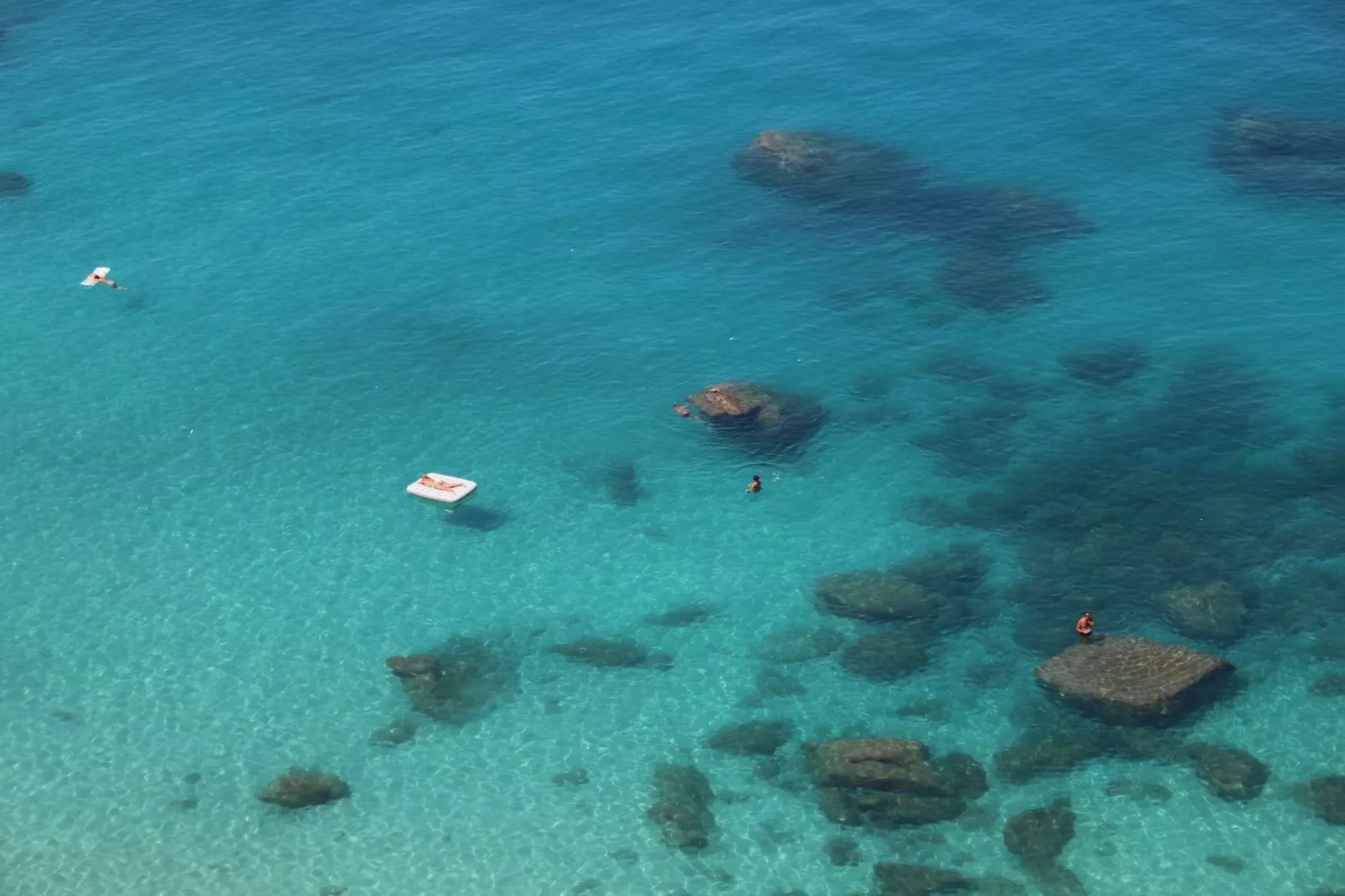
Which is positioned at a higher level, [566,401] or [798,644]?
[566,401]

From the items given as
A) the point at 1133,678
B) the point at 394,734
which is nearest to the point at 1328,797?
the point at 1133,678

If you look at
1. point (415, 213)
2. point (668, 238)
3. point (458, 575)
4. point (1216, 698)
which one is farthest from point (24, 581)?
point (1216, 698)

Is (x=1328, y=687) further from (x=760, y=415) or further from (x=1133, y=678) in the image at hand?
(x=760, y=415)

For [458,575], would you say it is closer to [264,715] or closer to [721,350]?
[264,715]

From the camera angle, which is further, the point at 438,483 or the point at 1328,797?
the point at 438,483

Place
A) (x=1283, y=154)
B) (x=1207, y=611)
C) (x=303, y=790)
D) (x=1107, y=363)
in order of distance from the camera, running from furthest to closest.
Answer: (x=1283, y=154), (x=1107, y=363), (x=1207, y=611), (x=303, y=790)
